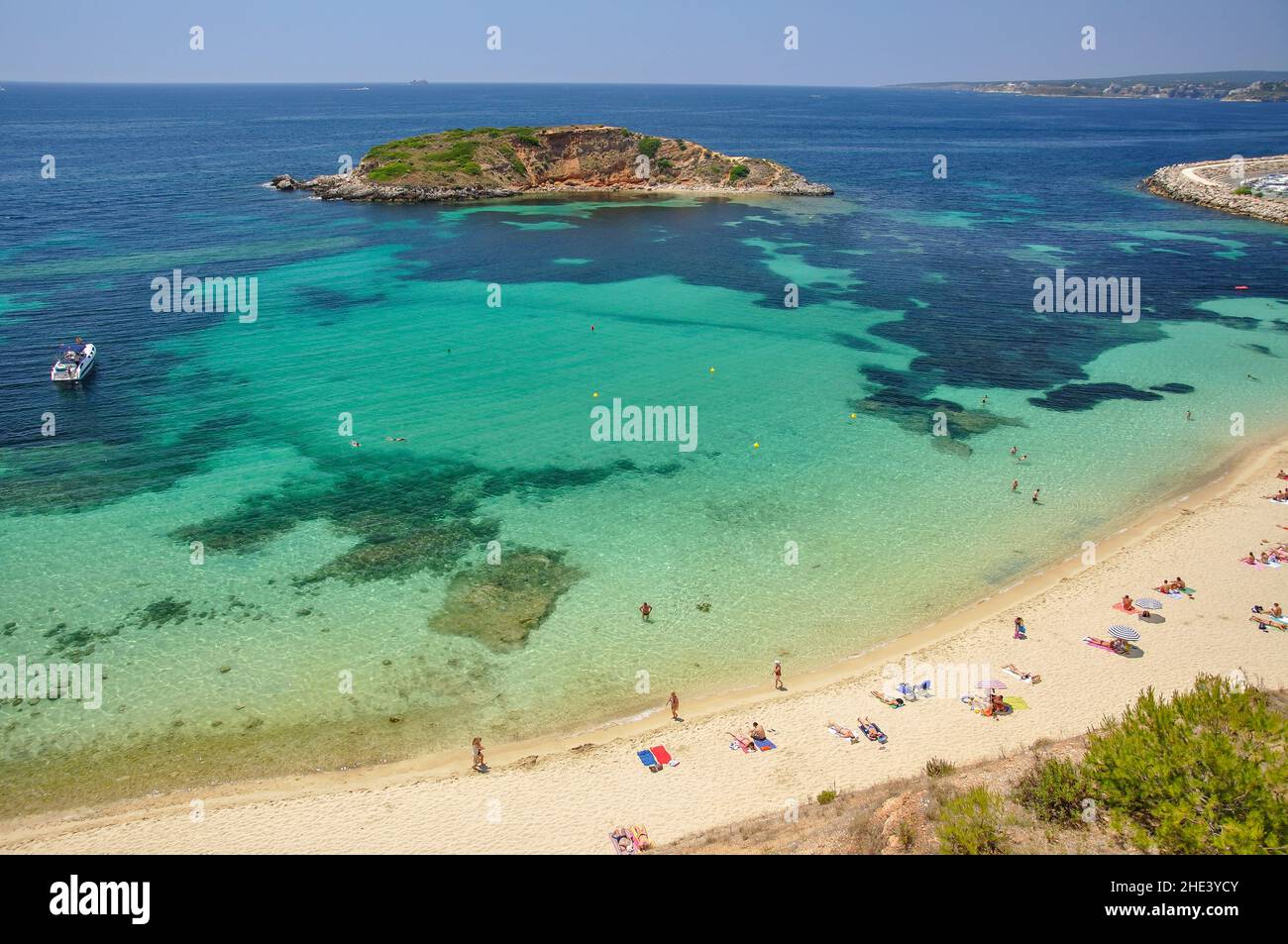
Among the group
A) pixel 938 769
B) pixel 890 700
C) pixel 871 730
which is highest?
pixel 938 769

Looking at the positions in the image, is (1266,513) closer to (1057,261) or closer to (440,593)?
(440,593)

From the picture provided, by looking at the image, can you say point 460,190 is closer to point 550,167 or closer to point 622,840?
point 550,167

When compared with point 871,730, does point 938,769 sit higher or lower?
higher

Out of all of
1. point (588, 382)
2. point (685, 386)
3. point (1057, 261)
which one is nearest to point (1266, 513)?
point (685, 386)

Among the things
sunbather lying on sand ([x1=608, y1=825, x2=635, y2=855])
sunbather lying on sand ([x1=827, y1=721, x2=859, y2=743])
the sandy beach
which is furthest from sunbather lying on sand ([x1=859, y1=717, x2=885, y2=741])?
sunbather lying on sand ([x1=608, y1=825, x2=635, y2=855])

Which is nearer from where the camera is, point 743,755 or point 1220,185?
point 743,755

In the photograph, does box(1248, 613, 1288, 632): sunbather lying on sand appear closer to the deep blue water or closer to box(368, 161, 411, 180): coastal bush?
the deep blue water

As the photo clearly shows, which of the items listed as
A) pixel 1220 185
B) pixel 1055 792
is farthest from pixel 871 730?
pixel 1220 185
